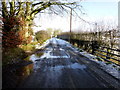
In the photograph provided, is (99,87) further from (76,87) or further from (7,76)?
(7,76)

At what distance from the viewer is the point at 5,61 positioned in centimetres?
609

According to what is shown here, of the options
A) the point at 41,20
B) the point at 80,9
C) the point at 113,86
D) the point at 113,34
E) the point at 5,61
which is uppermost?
the point at 80,9

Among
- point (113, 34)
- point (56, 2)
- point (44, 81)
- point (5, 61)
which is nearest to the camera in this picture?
point (44, 81)

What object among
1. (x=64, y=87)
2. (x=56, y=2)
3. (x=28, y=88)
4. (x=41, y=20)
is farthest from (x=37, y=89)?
(x=41, y=20)

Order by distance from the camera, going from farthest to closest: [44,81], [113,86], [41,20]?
1. [41,20]
2. [44,81]
3. [113,86]

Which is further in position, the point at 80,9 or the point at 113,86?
the point at 80,9

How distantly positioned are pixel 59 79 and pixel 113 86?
2.01 metres

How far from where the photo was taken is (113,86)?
3.68 m

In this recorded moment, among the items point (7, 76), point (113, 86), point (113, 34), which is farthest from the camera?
point (113, 34)

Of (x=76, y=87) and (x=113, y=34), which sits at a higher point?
(x=113, y=34)

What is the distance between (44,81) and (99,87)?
2032 millimetres

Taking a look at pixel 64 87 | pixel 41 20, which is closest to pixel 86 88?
pixel 64 87

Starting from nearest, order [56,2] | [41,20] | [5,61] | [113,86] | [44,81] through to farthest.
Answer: [113,86] → [44,81] → [5,61] → [56,2] → [41,20]

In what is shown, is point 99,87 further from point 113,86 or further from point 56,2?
point 56,2
